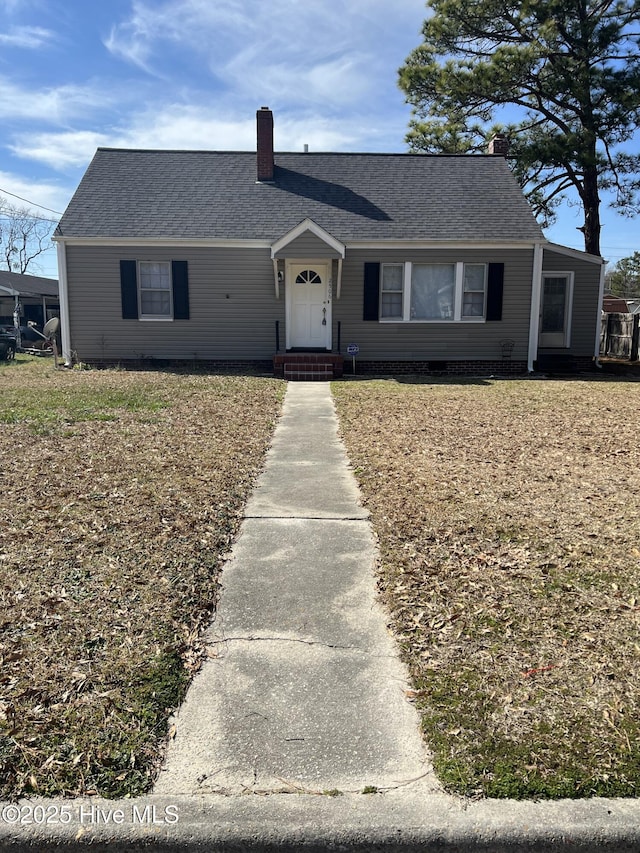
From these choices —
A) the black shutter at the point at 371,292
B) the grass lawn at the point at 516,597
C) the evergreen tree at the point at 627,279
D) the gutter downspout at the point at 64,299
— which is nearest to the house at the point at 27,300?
the gutter downspout at the point at 64,299

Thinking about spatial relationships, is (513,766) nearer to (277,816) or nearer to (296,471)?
(277,816)

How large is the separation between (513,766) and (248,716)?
0.99 m

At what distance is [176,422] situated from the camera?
27.9ft

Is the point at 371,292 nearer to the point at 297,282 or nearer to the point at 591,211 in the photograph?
the point at 297,282

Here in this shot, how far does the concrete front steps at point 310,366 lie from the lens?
557 inches

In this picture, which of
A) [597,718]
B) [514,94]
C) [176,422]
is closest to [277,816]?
[597,718]

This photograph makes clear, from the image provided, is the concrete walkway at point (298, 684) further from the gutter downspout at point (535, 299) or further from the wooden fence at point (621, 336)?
the wooden fence at point (621, 336)

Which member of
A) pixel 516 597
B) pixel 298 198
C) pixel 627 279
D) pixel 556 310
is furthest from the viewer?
pixel 627 279

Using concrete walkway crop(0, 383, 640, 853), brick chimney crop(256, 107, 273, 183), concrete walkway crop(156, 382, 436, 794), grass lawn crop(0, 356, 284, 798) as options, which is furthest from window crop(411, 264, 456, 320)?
concrete walkway crop(0, 383, 640, 853)

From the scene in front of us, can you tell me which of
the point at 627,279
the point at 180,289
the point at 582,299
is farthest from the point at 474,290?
the point at 627,279

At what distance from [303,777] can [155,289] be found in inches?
558

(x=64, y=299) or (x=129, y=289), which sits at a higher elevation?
(x=129, y=289)

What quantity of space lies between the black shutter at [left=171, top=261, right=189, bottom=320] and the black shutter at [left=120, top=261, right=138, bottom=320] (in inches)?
34.8

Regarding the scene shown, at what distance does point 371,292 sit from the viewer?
1499 cm
